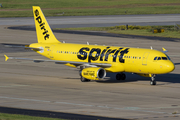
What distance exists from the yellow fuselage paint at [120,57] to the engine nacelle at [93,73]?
62.1 inches

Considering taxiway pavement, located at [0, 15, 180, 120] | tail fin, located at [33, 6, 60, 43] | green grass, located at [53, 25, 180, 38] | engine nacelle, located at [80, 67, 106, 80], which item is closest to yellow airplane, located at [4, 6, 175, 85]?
engine nacelle, located at [80, 67, 106, 80]

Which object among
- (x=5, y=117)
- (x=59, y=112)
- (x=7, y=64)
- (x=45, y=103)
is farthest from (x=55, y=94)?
(x=7, y=64)

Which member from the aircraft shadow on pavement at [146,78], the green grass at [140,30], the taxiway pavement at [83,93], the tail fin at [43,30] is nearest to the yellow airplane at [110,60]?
the aircraft shadow on pavement at [146,78]

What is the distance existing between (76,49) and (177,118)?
22859 mm

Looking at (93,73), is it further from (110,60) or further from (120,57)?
(120,57)

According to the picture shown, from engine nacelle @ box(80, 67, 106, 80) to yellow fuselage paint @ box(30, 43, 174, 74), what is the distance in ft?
5.17

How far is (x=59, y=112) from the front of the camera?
30.8m

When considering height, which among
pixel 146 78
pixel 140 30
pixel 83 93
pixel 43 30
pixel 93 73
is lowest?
pixel 146 78

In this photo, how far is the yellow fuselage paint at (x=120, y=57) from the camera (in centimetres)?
4375

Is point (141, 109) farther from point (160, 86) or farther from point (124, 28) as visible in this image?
point (124, 28)

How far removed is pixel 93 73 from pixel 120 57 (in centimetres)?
404

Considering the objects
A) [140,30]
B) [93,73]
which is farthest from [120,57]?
[140,30]

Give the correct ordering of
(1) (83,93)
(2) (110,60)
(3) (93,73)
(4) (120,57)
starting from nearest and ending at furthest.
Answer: (1) (83,93) → (3) (93,73) → (4) (120,57) → (2) (110,60)

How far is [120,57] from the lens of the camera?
45.5 meters
